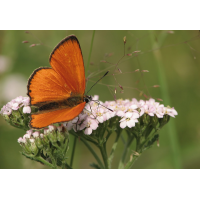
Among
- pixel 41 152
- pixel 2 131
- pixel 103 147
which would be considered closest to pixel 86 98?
pixel 103 147

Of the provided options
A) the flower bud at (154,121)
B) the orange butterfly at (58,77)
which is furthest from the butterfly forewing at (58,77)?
the flower bud at (154,121)

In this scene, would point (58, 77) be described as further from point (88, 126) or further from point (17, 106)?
point (88, 126)

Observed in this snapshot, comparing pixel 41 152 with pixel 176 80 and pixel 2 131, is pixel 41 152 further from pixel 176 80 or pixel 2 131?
pixel 176 80

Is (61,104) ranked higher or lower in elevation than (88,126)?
higher

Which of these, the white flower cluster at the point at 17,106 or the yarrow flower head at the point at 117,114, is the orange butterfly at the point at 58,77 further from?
the yarrow flower head at the point at 117,114

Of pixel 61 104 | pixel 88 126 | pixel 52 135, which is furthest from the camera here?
pixel 61 104

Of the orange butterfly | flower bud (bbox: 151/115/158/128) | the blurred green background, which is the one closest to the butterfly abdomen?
the orange butterfly

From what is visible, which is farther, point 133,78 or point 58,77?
point 133,78

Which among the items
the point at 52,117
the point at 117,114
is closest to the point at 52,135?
the point at 52,117
